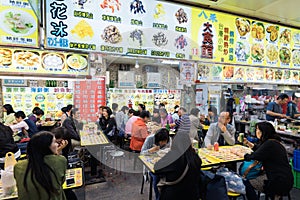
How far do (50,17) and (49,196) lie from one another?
1.58 metres

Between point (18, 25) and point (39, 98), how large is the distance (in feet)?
16.8

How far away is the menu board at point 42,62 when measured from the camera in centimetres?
191

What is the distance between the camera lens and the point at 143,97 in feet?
14.6

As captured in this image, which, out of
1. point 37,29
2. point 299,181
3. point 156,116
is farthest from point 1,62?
point 299,181

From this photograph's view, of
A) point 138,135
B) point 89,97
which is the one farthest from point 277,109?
point 89,97

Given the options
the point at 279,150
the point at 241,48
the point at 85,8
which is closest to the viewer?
the point at 85,8

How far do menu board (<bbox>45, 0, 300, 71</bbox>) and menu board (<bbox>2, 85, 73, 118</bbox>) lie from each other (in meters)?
5.04

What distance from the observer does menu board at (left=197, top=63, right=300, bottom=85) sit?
8.78 ft

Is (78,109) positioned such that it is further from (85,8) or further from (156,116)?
(85,8)

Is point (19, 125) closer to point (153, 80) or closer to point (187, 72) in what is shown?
point (153, 80)

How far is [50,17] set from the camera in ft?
5.54

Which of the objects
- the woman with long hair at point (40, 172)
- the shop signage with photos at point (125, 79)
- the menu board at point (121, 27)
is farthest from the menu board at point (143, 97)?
the woman with long hair at point (40, 172)

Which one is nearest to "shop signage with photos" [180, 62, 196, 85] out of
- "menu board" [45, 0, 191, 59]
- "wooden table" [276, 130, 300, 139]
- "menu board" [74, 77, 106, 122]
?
"menu board" [45, 0, 191, 59]

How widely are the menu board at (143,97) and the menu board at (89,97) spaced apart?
0.22 metres
